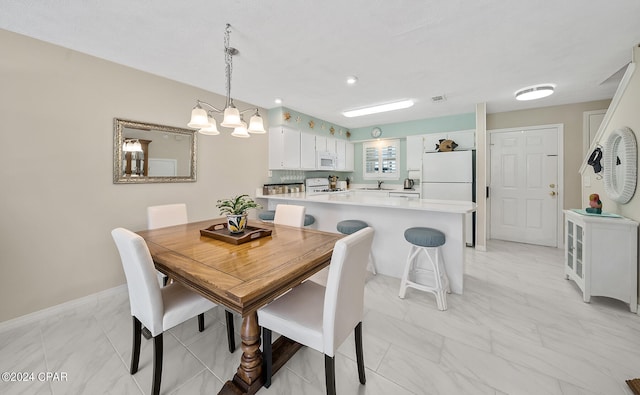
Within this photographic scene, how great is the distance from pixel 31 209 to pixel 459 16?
12.2 ft

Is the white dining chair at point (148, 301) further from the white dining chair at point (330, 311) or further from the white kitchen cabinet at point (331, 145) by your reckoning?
the white kitchen cabinet at point (331, 145)

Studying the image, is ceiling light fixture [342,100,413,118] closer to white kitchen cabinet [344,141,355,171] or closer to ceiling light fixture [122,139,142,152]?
white kitchen cabinet [344,141,355,171]

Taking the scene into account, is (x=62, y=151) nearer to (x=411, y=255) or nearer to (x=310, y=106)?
(x=310, y=106)

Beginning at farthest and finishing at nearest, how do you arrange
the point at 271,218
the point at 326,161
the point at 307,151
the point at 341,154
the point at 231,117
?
1. the point at 341,154
2. the point at 326,161
3. the point at 307,151
4. the point at 271,218
5. the point at 231,117

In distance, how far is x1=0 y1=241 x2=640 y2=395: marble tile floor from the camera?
138cm

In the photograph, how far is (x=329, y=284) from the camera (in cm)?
111

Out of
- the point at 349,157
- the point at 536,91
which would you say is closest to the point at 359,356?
the point at 536,91

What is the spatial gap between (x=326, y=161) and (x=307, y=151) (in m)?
0.59

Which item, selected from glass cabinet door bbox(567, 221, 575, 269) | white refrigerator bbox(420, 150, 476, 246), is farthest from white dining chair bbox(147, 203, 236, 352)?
glass cabinet door bbox(567, 221, 575, 269)

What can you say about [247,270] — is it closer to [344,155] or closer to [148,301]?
[148,301]

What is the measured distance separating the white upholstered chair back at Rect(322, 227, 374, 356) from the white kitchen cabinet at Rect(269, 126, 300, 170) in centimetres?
300

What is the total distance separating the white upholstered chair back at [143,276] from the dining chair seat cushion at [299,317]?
0.53 meters

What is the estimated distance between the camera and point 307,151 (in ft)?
14.7

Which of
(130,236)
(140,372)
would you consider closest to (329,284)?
(130,236)
